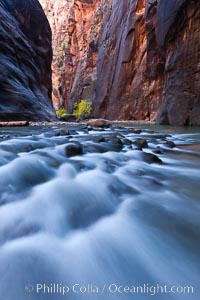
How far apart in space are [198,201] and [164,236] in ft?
1.53

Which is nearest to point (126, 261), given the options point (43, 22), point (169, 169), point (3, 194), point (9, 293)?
point (9, 293)

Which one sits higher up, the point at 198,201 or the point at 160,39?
the point at 160,39

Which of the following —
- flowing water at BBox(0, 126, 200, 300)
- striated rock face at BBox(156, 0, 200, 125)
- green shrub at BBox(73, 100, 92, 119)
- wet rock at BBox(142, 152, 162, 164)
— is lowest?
green shrub at BBox(73, 100, 92, 119)

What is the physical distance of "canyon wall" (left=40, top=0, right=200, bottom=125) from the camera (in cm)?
1021

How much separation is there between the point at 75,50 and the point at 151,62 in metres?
28.8

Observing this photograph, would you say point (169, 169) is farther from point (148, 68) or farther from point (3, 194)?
point (148, 68)

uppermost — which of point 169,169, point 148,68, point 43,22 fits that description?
point 43,22

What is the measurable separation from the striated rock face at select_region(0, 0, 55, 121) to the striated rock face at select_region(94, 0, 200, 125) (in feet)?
19.9

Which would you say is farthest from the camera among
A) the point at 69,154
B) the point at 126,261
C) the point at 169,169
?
the point at 69,154

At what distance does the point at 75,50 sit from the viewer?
143 feet

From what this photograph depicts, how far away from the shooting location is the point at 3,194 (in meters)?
1.32

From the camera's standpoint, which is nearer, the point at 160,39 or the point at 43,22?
the point at 160,39

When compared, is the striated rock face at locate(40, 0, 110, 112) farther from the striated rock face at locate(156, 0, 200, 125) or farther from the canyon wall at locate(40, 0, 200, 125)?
the striated rock face at locate(156, 0, 200, 125)

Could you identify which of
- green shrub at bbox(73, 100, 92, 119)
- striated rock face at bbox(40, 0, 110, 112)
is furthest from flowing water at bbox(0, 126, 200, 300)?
striated rock face at bbox(40, 0, 110, 112)
